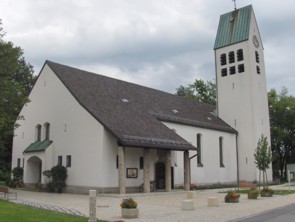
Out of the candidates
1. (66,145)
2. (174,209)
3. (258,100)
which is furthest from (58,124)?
(258,100)

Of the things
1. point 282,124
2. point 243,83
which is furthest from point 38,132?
point 282,124

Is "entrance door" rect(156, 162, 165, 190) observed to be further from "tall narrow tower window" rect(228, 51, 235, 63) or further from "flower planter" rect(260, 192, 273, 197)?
"tall narrow tower window" rect(228, 51, 235, 63)

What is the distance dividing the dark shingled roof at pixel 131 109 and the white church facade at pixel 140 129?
0.33ft

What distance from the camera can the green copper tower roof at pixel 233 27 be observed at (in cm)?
4484

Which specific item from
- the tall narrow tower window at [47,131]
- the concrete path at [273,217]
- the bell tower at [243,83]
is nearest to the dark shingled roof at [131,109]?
the bell tower at [243,83]

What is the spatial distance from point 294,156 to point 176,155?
29727mm

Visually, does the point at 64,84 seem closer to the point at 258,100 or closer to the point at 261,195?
the point at 261,195

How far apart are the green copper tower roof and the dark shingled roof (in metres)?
10.8

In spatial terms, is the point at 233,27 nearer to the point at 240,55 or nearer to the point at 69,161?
the point at 240,55

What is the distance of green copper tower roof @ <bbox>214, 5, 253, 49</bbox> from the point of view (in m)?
44.8

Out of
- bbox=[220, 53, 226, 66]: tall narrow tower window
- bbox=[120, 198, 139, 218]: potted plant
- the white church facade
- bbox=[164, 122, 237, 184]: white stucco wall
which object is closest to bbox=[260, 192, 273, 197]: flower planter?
the white church facade

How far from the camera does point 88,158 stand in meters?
27.3

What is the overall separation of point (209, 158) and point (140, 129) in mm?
13224

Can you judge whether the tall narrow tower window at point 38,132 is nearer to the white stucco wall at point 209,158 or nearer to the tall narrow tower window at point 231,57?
the white stucco wall at point 209,158
